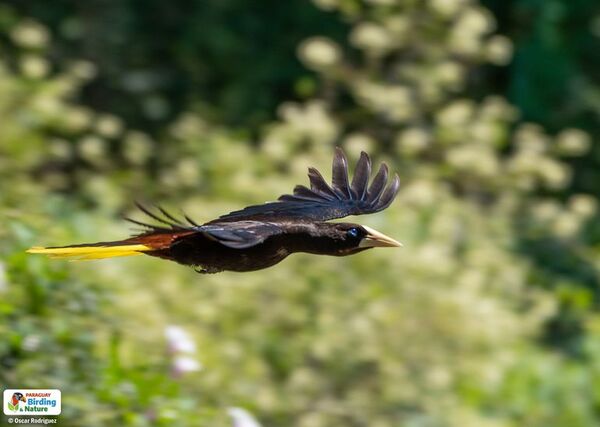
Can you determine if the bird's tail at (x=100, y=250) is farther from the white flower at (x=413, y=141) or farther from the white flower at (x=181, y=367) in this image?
the white flower at (x=413, y=141)

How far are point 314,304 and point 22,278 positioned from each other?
2.33 metres

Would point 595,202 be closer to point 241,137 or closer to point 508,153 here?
point 508,153

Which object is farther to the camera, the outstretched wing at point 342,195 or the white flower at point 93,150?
the white flower at point 93,150

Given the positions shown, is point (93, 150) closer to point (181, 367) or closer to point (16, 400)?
point (181, 367)

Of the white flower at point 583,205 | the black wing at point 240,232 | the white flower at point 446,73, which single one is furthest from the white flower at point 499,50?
the black wing at point 240,232

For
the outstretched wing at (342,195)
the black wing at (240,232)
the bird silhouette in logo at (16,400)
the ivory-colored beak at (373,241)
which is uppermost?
the outstretched wing at (342,195)

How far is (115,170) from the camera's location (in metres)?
7.86

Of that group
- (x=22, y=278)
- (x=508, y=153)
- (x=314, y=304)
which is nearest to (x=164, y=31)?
(x=508, y=153)

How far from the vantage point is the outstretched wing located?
4156mm

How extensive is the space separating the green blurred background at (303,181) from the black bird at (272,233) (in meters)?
0.59

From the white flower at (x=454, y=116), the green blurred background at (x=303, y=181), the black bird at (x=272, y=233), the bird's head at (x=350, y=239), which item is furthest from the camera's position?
the white flower at (x=454, y=116)

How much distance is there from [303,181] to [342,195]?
8.01 ft

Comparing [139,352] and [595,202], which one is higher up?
[595,202]

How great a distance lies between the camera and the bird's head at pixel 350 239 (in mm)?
3820
